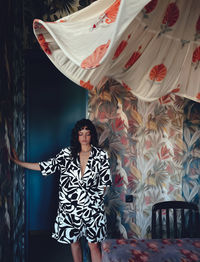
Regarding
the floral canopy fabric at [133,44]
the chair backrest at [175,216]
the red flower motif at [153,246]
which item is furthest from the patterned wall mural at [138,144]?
the floral canopy fabric at [133,44]

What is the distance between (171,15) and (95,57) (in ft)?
1.45

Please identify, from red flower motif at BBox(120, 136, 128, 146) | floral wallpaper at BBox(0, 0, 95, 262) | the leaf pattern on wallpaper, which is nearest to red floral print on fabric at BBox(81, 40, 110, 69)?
floral wallpaper at BBox(0, 0, 95, 262)

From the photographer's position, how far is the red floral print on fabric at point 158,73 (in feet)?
3.28

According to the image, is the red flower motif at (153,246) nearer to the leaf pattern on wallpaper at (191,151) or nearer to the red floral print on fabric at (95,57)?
the red floral print on fabric at (95,57)

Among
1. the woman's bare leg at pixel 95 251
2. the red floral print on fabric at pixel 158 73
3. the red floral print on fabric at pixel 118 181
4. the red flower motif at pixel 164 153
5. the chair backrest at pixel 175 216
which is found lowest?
the woman's bare leg at pixel 95 251

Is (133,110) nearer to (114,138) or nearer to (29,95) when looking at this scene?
(114,138)

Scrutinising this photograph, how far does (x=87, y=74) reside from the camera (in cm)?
87

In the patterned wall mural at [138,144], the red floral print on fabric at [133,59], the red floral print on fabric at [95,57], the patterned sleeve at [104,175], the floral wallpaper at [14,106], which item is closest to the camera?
the red floral print on fabric at [95,57]

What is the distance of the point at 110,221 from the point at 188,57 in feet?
6.09

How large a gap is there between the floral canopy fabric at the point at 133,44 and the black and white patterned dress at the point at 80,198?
3.21 feet

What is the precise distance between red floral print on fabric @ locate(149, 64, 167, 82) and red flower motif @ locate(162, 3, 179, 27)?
0.19 metres

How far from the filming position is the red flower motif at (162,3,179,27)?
84 cm

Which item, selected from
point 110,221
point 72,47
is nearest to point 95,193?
point 110,221

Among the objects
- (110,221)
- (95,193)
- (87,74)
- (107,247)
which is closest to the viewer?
(87,74)
